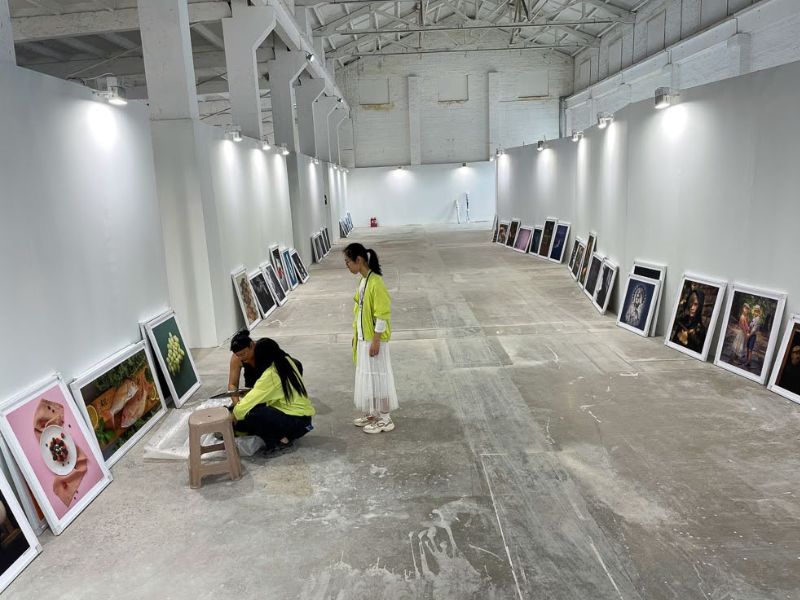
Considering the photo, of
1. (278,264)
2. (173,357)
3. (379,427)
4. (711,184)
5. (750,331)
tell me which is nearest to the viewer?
(379,427)

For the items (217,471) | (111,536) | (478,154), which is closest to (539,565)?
(217,471)

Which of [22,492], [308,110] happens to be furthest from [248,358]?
[308,110]

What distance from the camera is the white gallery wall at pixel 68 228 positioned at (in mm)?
4215

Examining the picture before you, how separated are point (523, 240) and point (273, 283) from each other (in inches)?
355

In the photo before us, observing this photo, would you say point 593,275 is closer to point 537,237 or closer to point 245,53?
point 537,237

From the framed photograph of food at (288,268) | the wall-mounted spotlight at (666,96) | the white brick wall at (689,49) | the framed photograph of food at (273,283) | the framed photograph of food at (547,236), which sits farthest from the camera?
the framed photograph of food at (547,236)

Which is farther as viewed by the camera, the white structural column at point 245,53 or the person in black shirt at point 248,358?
the white structural column at point 245,53

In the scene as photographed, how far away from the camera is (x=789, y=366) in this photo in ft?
19.2

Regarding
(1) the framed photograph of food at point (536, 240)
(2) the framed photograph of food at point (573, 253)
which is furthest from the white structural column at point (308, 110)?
(2) the framed photograph of food at point (573, 253)

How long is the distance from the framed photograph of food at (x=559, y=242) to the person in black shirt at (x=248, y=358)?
1111 cm

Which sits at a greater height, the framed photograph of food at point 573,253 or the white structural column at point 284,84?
the white structural column at point 284,84

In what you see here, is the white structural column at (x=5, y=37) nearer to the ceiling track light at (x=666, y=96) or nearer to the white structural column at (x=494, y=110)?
the ceiling track light at (x=666, y=96)

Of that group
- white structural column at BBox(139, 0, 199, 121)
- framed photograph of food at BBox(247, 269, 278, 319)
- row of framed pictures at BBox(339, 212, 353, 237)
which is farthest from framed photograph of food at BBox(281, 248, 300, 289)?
row of framed pictures at BBox(339, 212, 353, 237)

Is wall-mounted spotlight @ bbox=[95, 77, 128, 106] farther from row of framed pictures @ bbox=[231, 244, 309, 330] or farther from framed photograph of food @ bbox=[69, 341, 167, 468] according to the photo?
row of framed pictures @ bbox=[231, 244, 309, 330]
